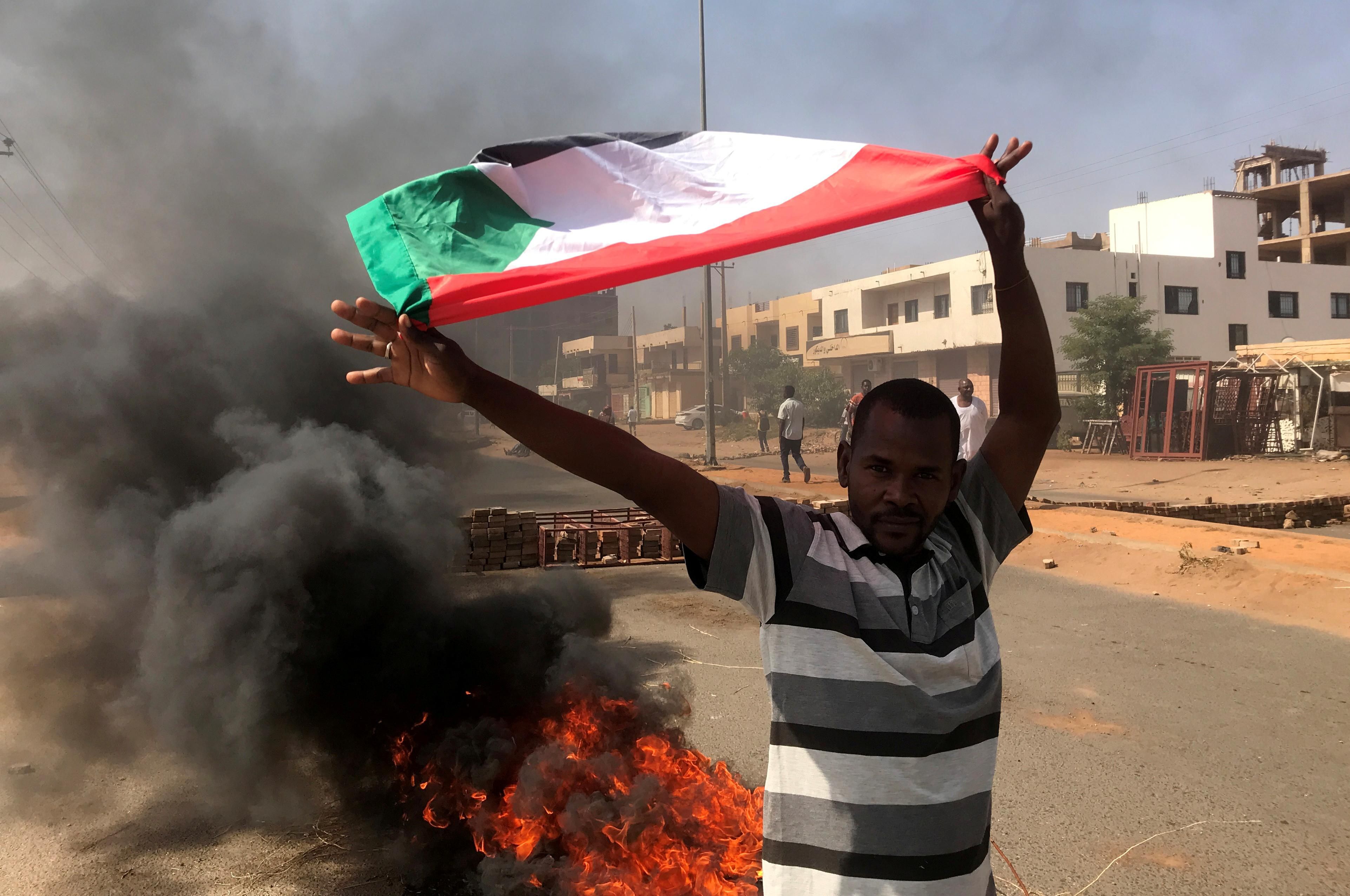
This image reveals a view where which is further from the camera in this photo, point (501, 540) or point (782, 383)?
point (782, 383)

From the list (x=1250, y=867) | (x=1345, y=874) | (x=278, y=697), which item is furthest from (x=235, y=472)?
(x=1345, y=874)

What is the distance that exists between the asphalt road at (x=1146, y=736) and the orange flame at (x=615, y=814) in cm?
80

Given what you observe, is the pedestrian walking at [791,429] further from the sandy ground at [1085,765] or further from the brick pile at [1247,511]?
the sandy ground at [1085,765]

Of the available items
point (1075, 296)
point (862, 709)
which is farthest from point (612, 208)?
point (1075, 296)

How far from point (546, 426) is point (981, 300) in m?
38.3

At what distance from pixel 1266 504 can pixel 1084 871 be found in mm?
11302

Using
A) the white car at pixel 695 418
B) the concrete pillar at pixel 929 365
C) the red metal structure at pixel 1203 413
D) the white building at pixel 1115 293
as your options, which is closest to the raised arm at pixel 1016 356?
the red metal structure at pixel 1203 413

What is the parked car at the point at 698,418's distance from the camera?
4203cm

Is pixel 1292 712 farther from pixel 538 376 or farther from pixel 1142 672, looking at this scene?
pixel 538 376

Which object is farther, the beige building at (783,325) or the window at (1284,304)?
the beige building at (783,325)

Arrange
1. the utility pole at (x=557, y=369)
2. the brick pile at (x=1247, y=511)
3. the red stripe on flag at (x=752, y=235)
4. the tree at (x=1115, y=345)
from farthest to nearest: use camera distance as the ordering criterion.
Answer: the utility pole at (x=557, y=369) < the tree at (x=1115, y=345) < the brick pile at (x=1247, y=511) < the red stripe on flag at (x=752, y=235)

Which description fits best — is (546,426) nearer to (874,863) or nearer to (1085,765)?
(874,863)

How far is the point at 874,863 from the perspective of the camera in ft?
4.88

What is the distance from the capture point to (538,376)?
5669cm
